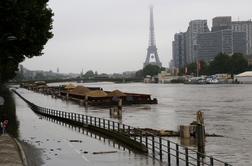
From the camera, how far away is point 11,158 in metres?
25.8

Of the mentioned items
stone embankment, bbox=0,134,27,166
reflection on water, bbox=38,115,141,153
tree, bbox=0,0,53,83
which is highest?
tree, bbox=0,0,53,83

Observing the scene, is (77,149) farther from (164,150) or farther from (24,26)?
(24,26)

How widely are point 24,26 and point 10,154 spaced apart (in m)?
18.2

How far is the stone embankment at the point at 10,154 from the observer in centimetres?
2460

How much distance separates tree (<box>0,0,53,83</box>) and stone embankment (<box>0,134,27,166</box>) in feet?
28.8

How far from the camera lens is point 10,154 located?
89.7 feet

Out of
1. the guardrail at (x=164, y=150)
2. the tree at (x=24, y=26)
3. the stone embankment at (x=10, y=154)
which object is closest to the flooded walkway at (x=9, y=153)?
the stone embankment at (x=10, y=154)

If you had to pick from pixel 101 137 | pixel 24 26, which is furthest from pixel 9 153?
pixel 24 26

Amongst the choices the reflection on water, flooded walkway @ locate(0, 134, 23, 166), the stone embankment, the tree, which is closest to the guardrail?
the reflection on water

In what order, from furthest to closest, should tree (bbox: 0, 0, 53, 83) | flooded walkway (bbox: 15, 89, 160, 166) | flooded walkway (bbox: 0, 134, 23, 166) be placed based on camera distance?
tree (bbox: 0, 0, 53, 83)
flooded walkway (bbox: 15, 89, 160, 166)
flooded walkway (bbox: 0, 134, 23, 166)

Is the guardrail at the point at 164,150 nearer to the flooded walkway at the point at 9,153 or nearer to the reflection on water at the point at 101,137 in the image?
the reflection on water at the point at 101,137

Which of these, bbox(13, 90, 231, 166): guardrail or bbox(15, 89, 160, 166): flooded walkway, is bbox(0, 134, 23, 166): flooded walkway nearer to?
bbox(15, 89, 160, 166): flooded walkway

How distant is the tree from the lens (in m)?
40.9

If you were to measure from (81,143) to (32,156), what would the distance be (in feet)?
23.7
